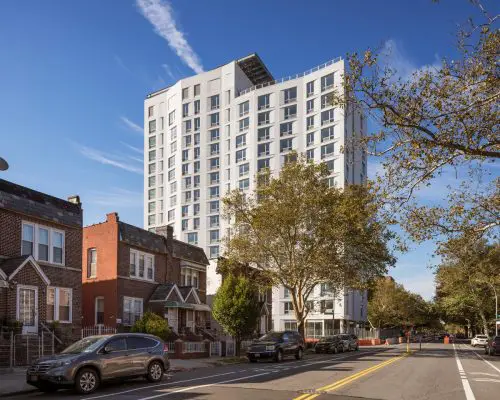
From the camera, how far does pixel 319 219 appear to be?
35875mm

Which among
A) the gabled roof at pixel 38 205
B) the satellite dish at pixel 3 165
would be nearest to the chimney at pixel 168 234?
the gabled roof at pixel 38 205

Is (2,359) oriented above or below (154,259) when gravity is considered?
below

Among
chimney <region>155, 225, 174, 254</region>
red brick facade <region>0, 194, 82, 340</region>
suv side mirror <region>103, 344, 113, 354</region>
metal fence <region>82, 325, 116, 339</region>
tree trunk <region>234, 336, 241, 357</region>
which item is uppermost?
chimney <region>155, 225, 174, 254</region>

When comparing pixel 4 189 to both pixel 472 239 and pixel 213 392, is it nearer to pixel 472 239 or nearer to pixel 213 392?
pixel 213 392

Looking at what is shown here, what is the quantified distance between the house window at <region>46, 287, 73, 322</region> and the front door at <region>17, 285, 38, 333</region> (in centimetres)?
117

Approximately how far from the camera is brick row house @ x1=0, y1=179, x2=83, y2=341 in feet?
79.0

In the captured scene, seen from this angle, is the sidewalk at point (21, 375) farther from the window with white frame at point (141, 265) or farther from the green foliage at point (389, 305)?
the green foliage at point (389, 305)

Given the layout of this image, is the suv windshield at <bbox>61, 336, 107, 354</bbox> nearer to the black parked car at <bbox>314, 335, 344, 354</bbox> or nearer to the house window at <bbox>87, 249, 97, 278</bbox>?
the house window at <bbox>87, 249, 97, 278</bbox>

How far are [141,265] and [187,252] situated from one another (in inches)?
214

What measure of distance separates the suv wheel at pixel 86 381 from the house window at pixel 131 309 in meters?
17.6

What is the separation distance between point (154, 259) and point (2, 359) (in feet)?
49.3

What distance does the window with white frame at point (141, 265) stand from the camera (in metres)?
34.0

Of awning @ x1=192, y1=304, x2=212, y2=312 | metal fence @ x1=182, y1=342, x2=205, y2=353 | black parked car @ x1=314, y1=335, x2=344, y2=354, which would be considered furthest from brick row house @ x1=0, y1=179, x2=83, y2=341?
black parked car @ x1=314, y1=335, x2=344, y2=354

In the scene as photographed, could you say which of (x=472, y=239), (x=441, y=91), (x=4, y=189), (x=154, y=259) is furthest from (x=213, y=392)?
(x=154, y=259)
